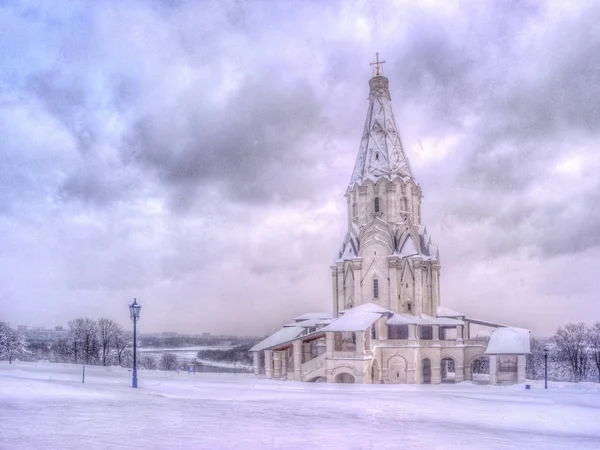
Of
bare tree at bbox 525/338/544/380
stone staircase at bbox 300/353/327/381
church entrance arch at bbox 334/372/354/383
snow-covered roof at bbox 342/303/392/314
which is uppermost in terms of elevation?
snow-covered roof at bbox 342/303/392/314

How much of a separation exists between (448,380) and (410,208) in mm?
16375

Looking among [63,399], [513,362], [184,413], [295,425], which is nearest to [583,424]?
[295,425]

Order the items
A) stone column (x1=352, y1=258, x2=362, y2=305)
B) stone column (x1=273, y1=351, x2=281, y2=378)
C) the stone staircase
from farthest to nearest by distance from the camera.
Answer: stone column (x1=352, y1=258, x2=362, y2=305)
stone column (x1=273, y1=351, x2=281, y2=378)
the stone staircase

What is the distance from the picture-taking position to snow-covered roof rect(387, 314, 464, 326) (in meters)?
43.2

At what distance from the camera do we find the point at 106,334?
215 ft

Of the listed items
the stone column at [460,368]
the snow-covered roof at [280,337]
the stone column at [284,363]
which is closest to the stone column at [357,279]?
the snow-covered roof at [280,337]

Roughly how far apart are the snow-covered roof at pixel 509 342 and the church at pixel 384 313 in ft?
0.25

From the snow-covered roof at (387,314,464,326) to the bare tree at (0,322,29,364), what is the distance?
43.8 metres

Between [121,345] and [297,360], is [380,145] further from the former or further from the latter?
[121,345]

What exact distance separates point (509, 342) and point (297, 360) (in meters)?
17.7

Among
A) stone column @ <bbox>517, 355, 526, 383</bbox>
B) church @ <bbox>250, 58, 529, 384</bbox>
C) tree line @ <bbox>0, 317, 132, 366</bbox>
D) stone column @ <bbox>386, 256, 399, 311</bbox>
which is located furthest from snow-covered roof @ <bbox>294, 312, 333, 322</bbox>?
tree line @ <bbox>0, 317, 132, 366</bbox>

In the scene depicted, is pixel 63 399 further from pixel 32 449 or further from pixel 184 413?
pixel 32 449

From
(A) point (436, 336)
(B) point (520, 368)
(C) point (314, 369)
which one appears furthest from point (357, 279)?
(B) point (520, 368)

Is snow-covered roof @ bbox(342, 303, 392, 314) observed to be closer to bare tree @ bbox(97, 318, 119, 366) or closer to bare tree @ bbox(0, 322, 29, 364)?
bare tree @ bbox(97, 318, 119, 366)
